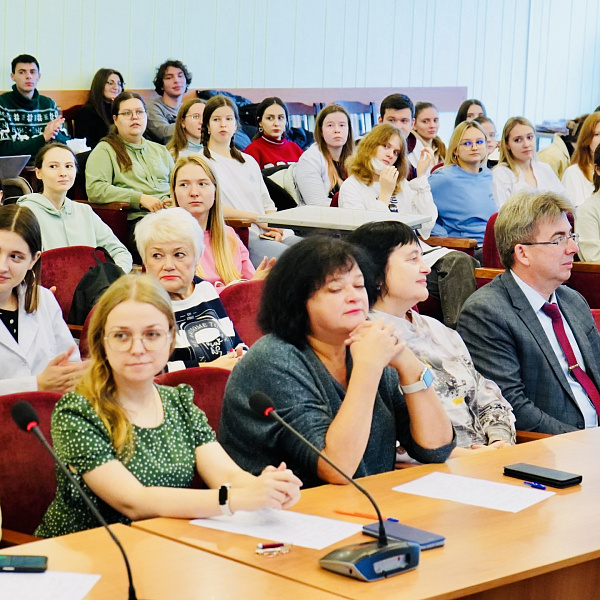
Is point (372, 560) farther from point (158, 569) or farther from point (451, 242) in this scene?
point (451, 242)

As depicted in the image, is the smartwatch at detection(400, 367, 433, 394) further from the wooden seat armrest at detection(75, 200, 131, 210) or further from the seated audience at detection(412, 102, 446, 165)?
the seated audience at detection(412, 102, 446, 165)

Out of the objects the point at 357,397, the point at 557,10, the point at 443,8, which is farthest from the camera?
the point at 557,10

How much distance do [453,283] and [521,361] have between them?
1662 millimetres

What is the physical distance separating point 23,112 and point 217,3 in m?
2.40

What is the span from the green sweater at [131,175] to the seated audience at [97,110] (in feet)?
3.28

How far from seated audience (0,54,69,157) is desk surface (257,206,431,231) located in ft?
8.52

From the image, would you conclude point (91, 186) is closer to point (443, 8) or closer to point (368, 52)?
point (368, 52)

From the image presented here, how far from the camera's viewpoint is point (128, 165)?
6.13 m

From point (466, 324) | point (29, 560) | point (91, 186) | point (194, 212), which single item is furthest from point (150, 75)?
point (29, 560)

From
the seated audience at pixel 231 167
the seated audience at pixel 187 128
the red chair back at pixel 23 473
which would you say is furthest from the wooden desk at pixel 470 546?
the seated audience at pixel 187 128

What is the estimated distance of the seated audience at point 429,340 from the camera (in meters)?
2.92

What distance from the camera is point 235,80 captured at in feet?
28.7

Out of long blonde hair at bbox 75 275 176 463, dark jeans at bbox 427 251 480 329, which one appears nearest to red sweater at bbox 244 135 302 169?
dark jeans at bbox 427 251 480 329

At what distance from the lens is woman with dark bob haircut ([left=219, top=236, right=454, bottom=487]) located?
230cm
